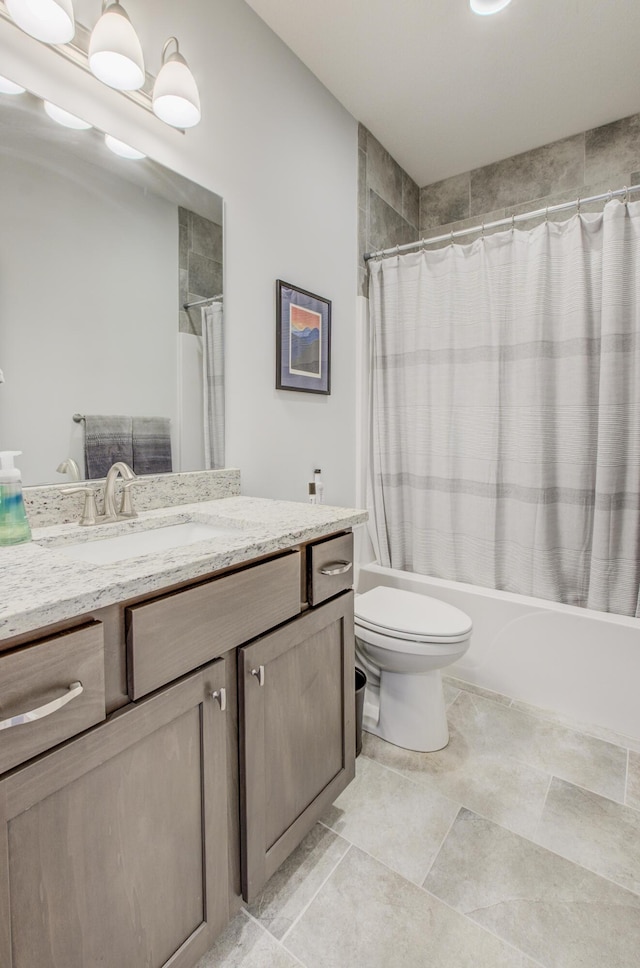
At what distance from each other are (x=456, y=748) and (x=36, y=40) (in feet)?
7.64

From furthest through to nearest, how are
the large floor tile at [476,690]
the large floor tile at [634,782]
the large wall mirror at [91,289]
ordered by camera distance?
the large floor tile at [476,690]
the large floor tile at [634,782]
the large wall mirror at [91,289]

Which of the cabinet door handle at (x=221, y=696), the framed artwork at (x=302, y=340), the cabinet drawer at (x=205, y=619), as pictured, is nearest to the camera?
the cabinet drawer at (x=205, y=619)

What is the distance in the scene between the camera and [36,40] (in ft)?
3.55

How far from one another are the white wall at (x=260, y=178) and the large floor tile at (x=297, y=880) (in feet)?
3.59

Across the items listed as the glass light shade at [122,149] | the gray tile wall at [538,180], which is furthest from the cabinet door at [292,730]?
the gray tile wall at [538,180]

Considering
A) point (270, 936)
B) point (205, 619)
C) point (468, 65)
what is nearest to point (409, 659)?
point (270, 936)

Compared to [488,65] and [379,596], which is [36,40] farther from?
[379,596]

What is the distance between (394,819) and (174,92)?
6.91 feet

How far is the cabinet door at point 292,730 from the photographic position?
3.18 feet

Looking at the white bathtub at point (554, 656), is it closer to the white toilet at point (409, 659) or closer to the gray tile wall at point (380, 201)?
the white toilet at point (409, 659)

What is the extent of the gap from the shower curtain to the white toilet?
594mm

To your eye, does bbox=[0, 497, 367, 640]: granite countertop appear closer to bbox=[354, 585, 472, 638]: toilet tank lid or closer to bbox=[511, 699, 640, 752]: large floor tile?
bbox=[354, 585, 472, 638]: toilet tank lid

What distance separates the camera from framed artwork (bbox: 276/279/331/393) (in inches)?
71.6

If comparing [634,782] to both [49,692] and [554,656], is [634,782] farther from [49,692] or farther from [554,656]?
[49,692]
